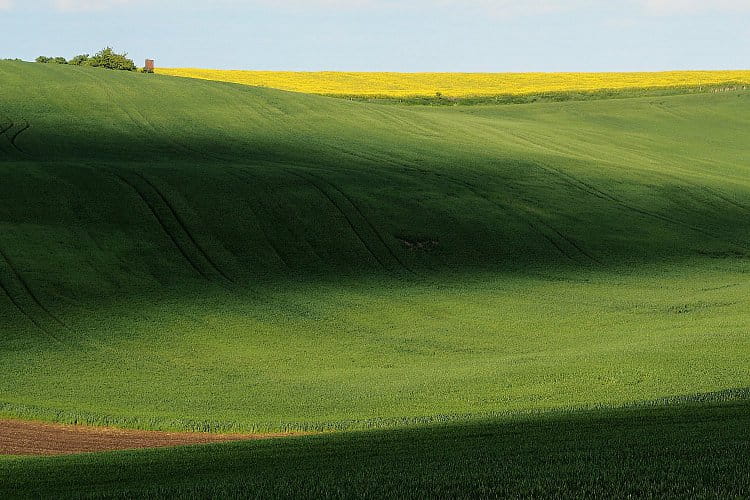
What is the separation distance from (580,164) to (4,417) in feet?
134

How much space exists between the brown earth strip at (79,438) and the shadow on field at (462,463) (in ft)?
9.85

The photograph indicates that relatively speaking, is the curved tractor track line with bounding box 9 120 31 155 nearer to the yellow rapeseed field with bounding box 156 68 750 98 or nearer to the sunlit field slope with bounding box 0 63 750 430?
the sunlit field slope with bounding box 0 63 750 430

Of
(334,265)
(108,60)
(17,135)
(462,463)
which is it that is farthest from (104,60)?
(462,463)

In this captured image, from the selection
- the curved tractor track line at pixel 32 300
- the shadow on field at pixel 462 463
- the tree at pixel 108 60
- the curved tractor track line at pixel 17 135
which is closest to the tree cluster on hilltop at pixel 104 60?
the tree at pixel 108 60

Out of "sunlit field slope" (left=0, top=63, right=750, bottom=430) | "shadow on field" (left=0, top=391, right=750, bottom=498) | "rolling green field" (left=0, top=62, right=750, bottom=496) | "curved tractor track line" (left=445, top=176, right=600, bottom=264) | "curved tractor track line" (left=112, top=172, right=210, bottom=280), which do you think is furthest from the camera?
"curved tractor track line" (left=445, top=176, right=600, bottom=264)

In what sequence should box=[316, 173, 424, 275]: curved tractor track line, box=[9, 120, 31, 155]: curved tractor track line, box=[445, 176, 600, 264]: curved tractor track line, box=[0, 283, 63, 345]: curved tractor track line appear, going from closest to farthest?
box=[0, 283, 63, 345]: curved tractor track line < box=[316, 173, 424, 275]: curved tractor track line < box=[445, 176, 600, 264]: curved tractor track line < box=[9, 120, 31, 155]: curved tractor track line

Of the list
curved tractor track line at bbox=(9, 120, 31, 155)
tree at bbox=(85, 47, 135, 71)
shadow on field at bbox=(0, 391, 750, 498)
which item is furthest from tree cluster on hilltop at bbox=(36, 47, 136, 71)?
shadow on field at bbox=(0, 391, 750, 498)

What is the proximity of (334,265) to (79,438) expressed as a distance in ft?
61.5

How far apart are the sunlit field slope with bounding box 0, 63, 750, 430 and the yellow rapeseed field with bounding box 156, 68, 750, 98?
24782 millimetres

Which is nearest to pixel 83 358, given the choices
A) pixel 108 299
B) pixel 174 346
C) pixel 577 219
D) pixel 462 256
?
pixel 174 346

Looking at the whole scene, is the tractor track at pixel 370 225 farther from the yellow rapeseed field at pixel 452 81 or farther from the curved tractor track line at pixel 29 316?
the yellow rapeseed field at pixel 452 81

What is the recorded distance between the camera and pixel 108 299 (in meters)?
31.5

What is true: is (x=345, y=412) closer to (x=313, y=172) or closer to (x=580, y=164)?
(x=313, y=172)

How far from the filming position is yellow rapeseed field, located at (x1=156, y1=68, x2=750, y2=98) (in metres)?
89.7
